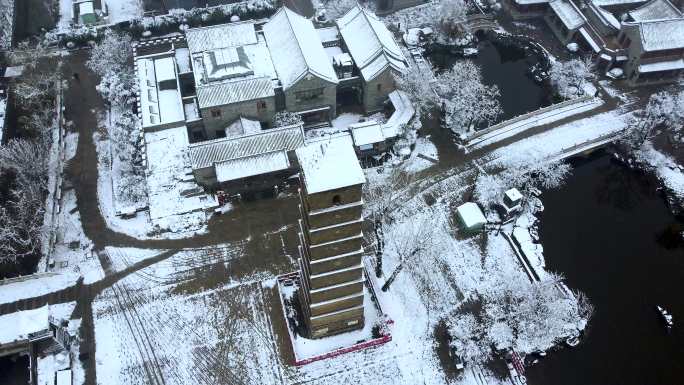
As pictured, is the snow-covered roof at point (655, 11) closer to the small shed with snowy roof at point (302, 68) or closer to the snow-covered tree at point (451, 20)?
the snow-covered tree at point (451, 20)

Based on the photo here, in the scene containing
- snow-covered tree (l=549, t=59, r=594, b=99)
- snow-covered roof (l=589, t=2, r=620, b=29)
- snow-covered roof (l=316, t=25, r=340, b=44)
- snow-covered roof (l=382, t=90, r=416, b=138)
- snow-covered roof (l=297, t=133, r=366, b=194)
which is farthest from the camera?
snow-covered roof (l=589, t=2, r=620, b=29)

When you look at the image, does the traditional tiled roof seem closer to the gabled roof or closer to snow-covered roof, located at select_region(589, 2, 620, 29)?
the gabled roof

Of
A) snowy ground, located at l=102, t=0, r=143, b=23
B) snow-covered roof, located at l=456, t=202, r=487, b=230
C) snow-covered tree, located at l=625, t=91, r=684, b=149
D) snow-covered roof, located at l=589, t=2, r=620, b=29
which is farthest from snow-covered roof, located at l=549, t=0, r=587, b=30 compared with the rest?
snowy ground, located at l=102, t=0, r=143, b=23

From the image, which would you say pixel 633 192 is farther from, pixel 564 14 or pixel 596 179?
pixel 564 14

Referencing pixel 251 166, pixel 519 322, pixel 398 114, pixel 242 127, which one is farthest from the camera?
pixel 398 114

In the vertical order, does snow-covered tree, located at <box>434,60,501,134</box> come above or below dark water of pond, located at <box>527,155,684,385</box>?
above

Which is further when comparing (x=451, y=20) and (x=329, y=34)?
(x=451, y=20)

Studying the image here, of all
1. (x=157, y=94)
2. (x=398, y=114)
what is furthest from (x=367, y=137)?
(x=157, y=94)

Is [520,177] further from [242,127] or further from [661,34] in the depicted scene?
[242,127]
